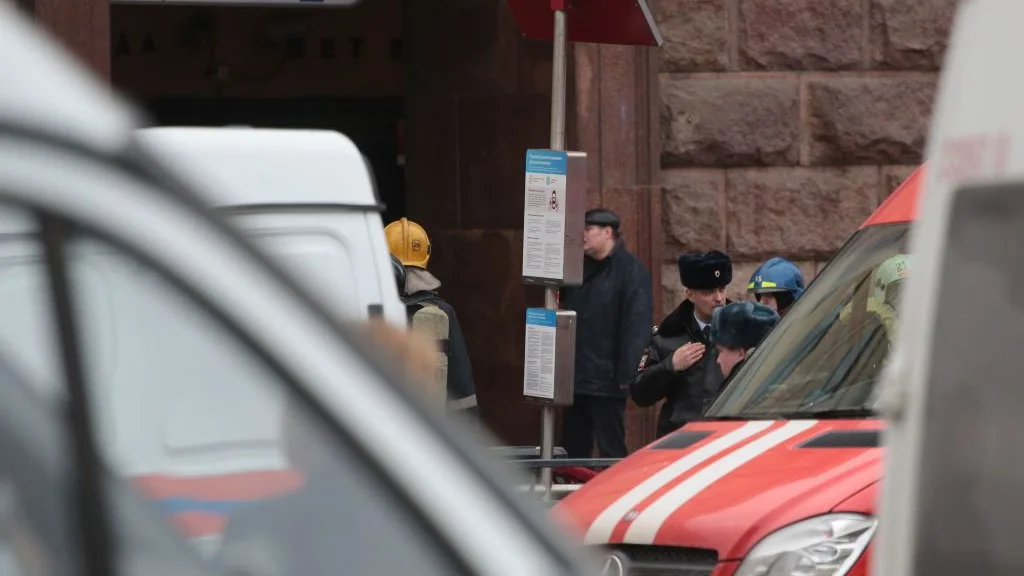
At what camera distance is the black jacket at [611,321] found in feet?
31.6

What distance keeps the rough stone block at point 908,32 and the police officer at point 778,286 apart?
271cm

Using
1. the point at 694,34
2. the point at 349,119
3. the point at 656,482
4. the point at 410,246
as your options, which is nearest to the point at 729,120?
the point at 694,34

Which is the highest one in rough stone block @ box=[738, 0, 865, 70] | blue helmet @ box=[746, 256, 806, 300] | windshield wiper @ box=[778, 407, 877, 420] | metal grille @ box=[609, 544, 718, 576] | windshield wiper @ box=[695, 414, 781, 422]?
rough stone block @ box=[738, 0, 865, 70]

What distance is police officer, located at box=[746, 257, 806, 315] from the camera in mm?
8727

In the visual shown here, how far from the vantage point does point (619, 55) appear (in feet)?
34.4

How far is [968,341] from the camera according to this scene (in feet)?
9.12

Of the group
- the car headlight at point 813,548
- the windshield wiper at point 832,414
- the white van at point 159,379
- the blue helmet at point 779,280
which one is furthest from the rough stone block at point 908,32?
the white van at point 159,379

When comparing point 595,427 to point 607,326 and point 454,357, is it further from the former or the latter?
point 454,357

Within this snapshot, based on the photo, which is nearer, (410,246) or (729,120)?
Result: (410,246)

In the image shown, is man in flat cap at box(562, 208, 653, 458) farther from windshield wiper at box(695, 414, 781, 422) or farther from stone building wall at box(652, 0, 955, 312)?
windshield wiper at box(695, 414, 781, 422)

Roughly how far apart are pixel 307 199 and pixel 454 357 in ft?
11.1

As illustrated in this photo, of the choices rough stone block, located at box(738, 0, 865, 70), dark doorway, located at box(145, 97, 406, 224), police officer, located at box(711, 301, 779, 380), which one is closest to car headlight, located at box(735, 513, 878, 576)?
police officer, located at box(711, 301, 779, 380)

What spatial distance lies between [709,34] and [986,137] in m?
7.99

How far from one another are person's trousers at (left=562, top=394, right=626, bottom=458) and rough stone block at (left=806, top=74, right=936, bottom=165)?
2.19 m
